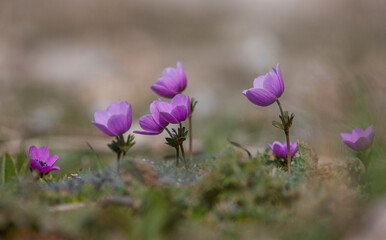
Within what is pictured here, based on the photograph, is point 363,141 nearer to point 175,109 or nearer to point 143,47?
point 175,109

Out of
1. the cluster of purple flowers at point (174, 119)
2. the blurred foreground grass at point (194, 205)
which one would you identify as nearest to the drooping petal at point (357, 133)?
the cluster of purple flowers at point (174, 119)

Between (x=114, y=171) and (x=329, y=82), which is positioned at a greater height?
(x=329, y=82)

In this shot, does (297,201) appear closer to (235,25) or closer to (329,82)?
(329,82)

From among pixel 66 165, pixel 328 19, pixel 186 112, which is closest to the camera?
pixel 186 112

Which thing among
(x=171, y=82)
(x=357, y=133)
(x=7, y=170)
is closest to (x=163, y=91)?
(x=171, y=82)

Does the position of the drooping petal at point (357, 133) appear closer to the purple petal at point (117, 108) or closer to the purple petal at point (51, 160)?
the purple petal at point (117, 108)

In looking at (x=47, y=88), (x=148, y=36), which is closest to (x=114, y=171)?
(x=47, y=88)
